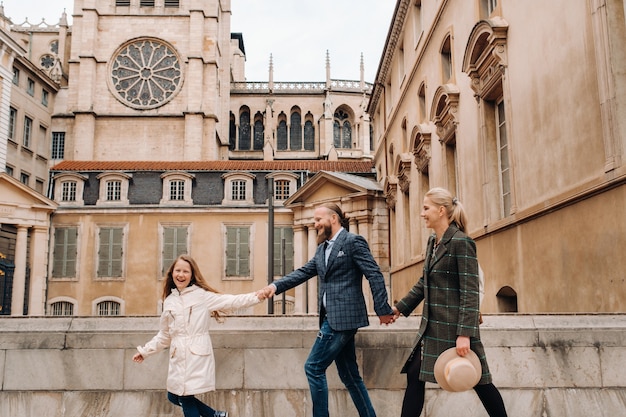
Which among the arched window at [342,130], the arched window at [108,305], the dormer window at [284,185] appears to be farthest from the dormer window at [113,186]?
the arched window at [342,130]

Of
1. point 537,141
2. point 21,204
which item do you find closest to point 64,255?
point 21,204

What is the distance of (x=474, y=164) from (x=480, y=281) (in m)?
8.64

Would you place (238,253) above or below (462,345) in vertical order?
above

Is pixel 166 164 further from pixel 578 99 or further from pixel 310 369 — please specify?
pixel 310 369

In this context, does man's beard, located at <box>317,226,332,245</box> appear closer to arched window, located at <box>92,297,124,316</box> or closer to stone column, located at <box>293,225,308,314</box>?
stone column, located at <box>293,225,308,314</box>

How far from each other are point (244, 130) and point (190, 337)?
5074cm

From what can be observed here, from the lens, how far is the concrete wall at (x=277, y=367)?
5.64 m

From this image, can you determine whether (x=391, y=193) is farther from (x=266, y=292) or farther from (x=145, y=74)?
(x=145, y=74)

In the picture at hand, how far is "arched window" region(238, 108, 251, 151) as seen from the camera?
54.3 meters

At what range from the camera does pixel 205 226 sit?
30.5m

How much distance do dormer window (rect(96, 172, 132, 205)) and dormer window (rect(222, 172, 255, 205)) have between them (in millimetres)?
5061

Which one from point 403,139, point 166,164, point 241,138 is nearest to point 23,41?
point 241,138

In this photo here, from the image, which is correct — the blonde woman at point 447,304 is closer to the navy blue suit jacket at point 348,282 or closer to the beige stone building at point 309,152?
the navy blue suit jacket at point 348,282

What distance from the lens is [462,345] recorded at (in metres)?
3.87
